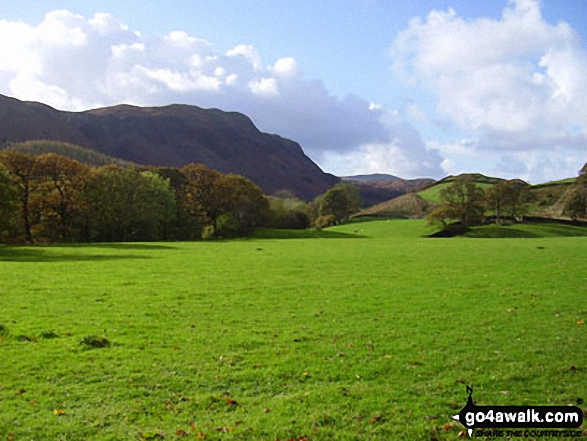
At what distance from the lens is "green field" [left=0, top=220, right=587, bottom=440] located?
28.4 ft

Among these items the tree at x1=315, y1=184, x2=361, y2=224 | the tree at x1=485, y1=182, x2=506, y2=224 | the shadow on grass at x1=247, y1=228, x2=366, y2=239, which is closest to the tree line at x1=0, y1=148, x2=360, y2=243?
the shadow on grass at x1=247, y1=228, x2=366, y2=239

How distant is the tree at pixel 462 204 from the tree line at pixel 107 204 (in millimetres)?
45285

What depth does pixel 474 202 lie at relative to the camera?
11581cm

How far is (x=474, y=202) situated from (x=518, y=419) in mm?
114329

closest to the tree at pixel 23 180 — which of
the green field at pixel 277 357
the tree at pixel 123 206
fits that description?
the tree at pixel 123 206

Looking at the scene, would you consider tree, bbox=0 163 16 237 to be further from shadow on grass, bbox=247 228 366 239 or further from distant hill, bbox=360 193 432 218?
distant hill, bbox=360 193 432 218

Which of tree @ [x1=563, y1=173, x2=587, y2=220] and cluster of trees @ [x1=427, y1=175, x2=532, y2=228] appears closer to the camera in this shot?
cluster of trees @ [x1=427, y1=175, x2=532, y2=228]

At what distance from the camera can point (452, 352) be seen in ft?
42.0

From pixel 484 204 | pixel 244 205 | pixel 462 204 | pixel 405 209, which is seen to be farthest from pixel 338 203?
pixel 244 205

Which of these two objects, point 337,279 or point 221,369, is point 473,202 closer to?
point 337,279

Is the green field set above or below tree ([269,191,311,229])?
below

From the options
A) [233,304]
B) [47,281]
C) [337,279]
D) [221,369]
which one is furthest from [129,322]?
[337,279]

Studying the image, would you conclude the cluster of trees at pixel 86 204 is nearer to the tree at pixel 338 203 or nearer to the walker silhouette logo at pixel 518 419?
the tree at pixel 338 203

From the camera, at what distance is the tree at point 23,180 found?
73.9 m
